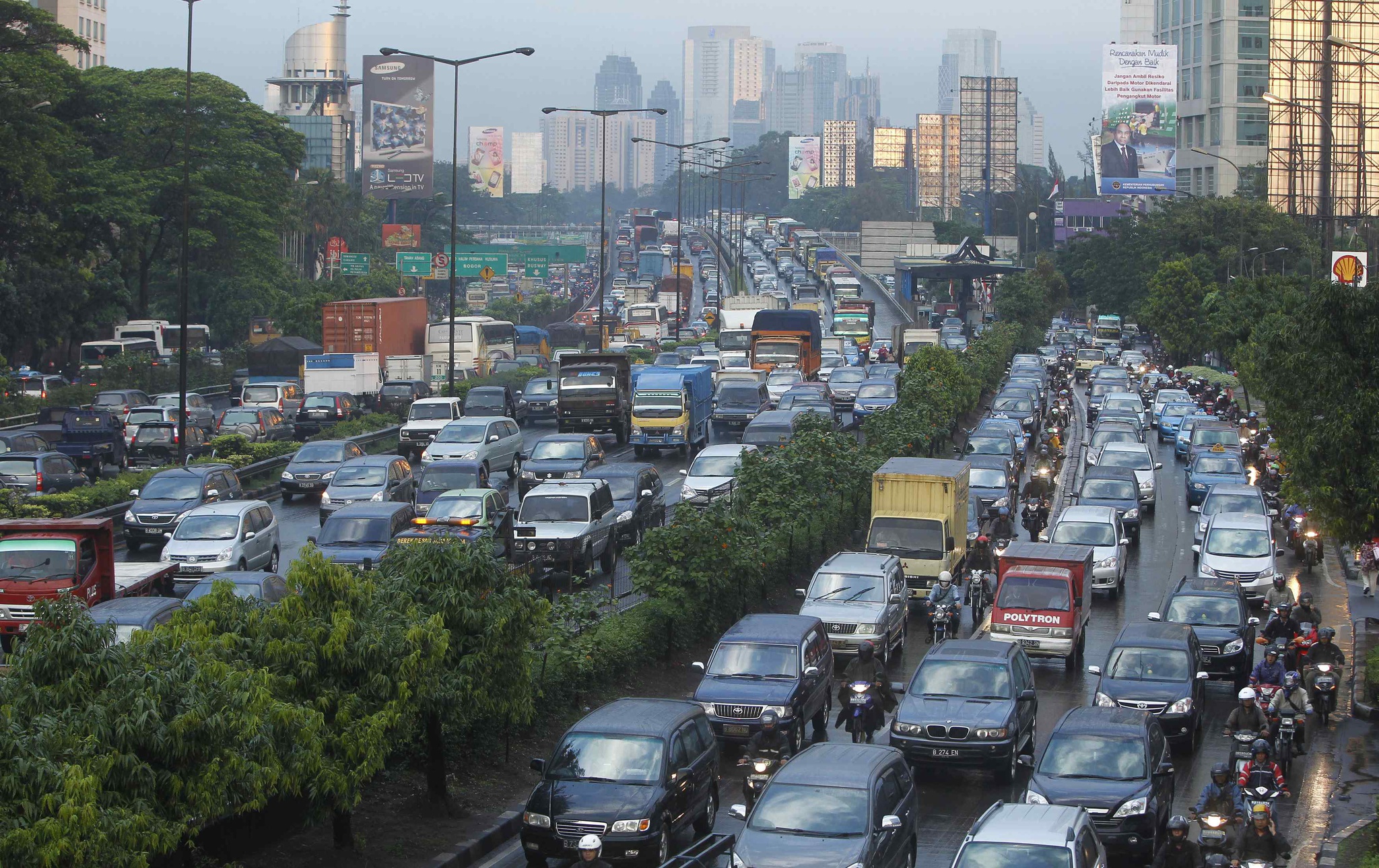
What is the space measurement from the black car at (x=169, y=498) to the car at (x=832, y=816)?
18.1 m

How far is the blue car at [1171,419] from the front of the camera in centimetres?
5241

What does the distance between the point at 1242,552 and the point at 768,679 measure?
1414 centimetres

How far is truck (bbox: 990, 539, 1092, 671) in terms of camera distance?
24047mm

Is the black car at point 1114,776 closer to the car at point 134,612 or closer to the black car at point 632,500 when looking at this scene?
the car at point 134,612

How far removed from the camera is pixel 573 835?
14.2 metres

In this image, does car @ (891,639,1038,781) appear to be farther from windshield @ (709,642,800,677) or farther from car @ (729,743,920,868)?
car @ (729,743,920,868)

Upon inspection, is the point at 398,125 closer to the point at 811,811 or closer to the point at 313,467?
the point at 313,467

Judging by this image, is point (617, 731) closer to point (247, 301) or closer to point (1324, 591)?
point (1324, 591)

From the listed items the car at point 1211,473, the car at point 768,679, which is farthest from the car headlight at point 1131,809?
the car at point 1211,473

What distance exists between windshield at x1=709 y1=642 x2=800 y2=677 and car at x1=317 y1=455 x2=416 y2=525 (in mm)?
14425

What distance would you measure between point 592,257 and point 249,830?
181m

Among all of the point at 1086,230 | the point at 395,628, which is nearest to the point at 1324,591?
the point at 395,628

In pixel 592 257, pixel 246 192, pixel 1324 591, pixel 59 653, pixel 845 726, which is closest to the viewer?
pixel 59 653

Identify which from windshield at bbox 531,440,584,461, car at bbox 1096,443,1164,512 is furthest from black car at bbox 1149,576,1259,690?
windshield at bbox 531,440,584,461
